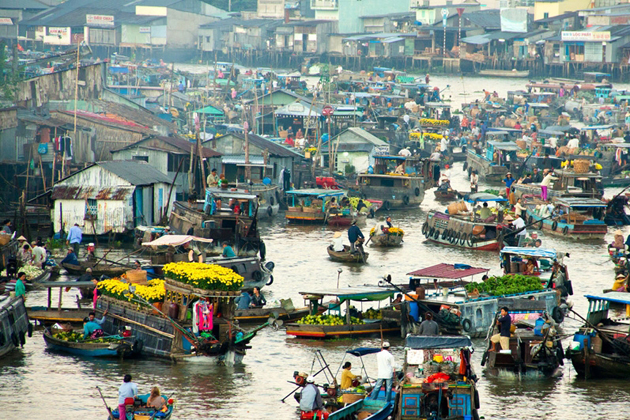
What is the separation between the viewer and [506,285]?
26500mm

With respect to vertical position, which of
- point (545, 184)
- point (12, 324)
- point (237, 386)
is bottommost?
point (237, 386)

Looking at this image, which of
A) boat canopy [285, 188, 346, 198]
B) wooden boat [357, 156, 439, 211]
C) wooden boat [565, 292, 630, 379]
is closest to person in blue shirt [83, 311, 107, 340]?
wooden boat [565, 292, 630, 379]

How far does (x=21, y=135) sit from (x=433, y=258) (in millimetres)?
21324

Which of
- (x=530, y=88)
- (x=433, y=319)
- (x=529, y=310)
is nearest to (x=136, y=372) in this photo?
(x=433, y=319)

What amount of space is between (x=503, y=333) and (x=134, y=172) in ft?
70.4

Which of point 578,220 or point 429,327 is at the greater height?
point 578,220

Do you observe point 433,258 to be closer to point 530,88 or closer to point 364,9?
point 530,88

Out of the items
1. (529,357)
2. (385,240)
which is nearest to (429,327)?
(529,357)

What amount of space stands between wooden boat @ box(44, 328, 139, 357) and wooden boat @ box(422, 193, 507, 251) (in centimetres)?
1801

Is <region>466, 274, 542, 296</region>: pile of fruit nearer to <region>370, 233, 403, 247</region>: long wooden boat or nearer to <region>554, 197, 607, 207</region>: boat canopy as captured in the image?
<region>370, 233, 403, 247</region>: long wooden boat

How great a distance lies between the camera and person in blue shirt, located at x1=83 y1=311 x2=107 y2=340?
2453 cm

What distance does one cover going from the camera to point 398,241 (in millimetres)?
40375

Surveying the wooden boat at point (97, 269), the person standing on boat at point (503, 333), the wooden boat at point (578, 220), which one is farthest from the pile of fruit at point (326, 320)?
the wooden boat at point (578, 220)

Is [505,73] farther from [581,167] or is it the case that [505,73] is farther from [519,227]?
[519,227]
